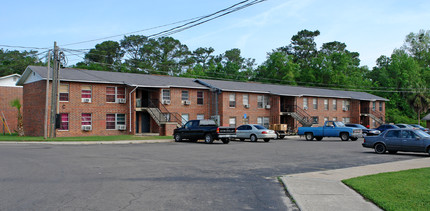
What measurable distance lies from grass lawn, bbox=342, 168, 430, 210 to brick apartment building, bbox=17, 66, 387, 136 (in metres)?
28.1

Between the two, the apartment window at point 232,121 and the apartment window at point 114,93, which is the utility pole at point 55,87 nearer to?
the apartment window at point 114,93

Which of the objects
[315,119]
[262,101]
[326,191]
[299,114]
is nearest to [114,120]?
[262,101]

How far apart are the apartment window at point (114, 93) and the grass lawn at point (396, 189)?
30.1 metres

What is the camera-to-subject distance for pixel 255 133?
108ft

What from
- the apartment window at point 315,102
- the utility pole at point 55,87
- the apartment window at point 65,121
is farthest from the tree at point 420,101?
the utility pole at point 55,87

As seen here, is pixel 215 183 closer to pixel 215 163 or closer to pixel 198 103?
pixel 215 163

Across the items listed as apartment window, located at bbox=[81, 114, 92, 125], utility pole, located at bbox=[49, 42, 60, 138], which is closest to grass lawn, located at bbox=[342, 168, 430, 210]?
utility pole, located at bbox=[49, 42, 60, 138]

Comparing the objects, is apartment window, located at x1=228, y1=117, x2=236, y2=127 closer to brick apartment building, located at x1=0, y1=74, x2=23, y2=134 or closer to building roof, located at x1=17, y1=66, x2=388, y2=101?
building roof, located at x1=17, y1=66, x2=388, y2=101

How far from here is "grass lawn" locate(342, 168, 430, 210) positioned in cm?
746

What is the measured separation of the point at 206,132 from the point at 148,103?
500 inches

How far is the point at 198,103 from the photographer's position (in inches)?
1708

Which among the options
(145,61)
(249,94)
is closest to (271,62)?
(145,61)

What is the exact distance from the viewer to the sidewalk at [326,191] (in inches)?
305

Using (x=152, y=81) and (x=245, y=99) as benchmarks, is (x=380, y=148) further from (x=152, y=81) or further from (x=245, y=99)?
(x=245, y=99)
